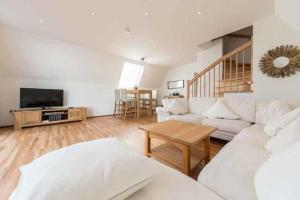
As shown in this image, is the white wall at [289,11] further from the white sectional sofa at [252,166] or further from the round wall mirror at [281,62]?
the white sectional sofa at [252,166]

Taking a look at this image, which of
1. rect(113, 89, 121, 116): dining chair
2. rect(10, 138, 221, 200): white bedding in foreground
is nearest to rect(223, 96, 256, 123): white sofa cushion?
rect(10, 138, 221, 200): white bedding in foreground

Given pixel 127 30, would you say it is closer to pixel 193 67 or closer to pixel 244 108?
pixel 244 108

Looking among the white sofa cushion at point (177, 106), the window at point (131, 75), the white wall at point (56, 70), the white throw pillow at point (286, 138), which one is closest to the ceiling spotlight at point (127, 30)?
the white wall at point (56, 70)

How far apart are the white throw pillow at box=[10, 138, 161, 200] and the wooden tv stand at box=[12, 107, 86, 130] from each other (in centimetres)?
400

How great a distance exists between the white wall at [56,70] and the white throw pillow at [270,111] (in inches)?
177

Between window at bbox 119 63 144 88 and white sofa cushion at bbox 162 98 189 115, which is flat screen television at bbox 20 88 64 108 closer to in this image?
window at bbox 119 63 144 88

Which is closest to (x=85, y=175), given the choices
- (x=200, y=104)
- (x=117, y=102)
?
(x=200, y=104)

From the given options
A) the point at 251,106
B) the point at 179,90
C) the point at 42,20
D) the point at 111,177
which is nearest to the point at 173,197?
the point at 111,177

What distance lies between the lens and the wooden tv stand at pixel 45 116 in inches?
136

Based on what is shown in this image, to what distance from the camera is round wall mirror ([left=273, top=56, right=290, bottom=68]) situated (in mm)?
2545

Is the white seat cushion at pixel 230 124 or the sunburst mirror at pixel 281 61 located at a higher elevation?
the sunburst mirror at pixel 281 61

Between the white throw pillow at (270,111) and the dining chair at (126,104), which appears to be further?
the dining chair at (126,104)

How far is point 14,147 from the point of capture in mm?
2246

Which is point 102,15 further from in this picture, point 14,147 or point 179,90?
point 179,90
